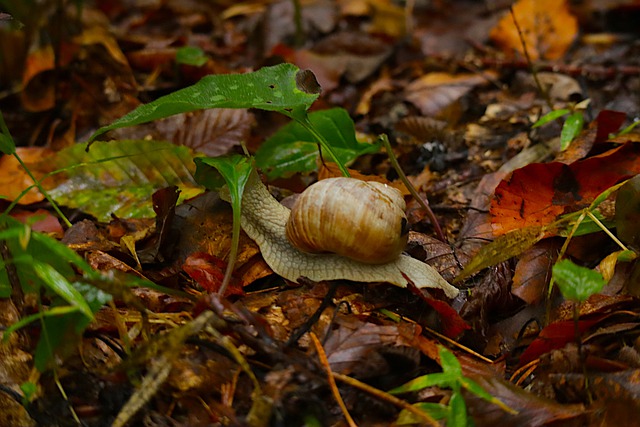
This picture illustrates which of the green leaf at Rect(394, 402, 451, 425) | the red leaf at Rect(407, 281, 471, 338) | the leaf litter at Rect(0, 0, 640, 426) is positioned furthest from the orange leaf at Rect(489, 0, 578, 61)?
the green leaf at Rect(394, 402, 451, 425)

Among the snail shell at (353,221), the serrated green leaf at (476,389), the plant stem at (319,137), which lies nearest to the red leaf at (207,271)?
the snail shell at (353,221)

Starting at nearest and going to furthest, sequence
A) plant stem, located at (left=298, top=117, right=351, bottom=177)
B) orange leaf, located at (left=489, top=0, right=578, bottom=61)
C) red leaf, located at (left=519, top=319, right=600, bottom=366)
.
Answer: red leaf, located at (left=519, top=319, right=600, bottom=366)
plant stem, located at (left=298, top=117, right=351, bottom=177)
orange leaf, located at (left=489, top=0, right=578, bottom=61)

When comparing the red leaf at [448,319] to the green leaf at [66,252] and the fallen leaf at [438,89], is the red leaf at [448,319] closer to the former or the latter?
the green leaf at [66,252]

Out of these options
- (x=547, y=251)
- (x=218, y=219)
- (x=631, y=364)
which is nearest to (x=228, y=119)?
(x=218, y=219)

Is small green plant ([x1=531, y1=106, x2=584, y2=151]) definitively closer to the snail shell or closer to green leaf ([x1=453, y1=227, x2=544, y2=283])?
green leaf ([x1=453, y1=227, x2=544, y2=283])

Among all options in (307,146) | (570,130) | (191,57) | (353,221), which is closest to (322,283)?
(353,221)
